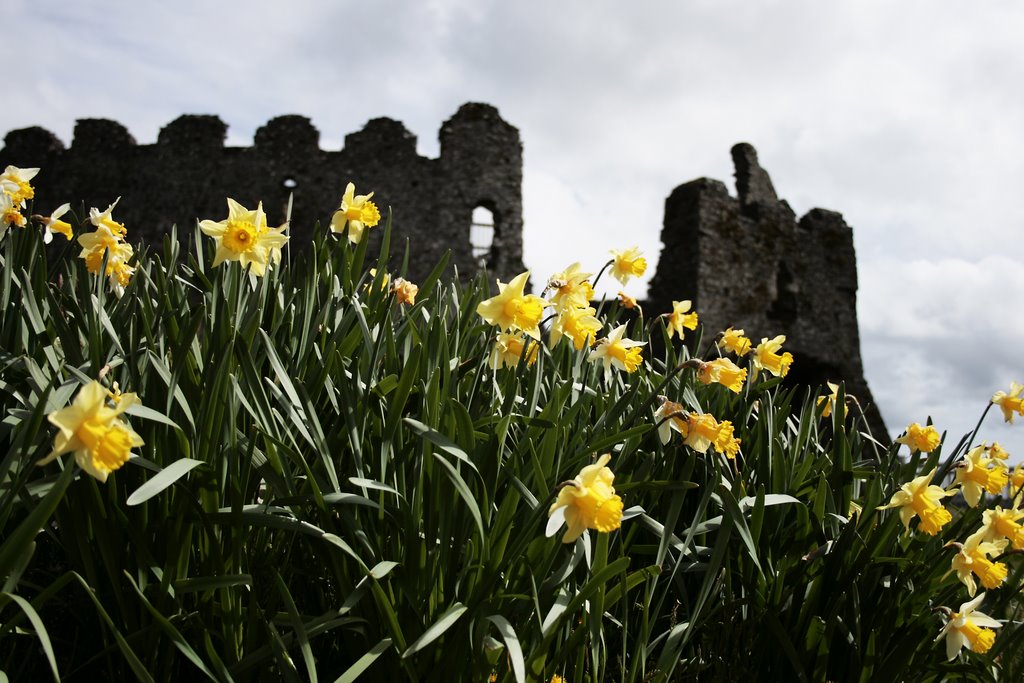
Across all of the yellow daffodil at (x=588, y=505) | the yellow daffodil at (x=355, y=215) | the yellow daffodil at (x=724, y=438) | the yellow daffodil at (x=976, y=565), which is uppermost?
the yellow daffodil at (x=355, y=215)

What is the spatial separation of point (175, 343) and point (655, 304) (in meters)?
12.9

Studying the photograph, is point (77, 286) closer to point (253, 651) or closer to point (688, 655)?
point (253, 651)

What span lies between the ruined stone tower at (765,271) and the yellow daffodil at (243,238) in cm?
1236

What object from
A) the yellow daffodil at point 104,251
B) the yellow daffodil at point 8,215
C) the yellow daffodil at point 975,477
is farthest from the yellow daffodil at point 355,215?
the yellow daffodil at point 975,477

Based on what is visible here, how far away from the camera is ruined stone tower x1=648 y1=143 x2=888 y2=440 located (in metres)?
14.1

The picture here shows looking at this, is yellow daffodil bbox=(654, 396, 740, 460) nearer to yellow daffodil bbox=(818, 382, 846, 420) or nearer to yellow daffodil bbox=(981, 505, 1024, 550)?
yellow daffodil bbox=(981, 505, 1024, 550)

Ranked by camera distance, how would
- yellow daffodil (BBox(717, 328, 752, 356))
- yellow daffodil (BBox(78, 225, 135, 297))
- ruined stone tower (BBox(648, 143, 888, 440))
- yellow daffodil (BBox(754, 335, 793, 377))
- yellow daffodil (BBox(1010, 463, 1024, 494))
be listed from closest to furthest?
yellow daffodil (BBox(78, 225, 135, 297)), yellow daffodil (BBox(1010, 463, 1024, 494)), yellow daffodil (BBox(754, 335, 793, 377)), yellow daffodil (BBox(717, 328, 752, 356)), ruined stone tower (BBox(648, 143, 888, 440))

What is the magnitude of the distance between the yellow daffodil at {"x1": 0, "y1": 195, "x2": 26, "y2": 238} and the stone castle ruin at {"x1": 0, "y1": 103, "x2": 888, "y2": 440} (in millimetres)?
10418

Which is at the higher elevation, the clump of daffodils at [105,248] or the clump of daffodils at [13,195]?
the clump of daffodils at [13,195]

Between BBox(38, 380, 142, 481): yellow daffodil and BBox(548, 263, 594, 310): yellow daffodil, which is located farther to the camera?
BBox(548, 263, 594, 310): yellow daffodil

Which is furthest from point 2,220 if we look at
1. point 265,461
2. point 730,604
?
point 730,604

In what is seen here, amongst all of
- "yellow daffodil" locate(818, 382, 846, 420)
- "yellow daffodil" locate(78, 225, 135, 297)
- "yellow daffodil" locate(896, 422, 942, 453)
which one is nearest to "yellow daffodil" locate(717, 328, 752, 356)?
"yellow daffodil" locate(818, 382, 846, 420)

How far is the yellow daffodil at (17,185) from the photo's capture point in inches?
81.0

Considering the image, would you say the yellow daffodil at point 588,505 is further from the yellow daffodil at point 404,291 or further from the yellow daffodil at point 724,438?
the yellow daffodil at point 404,291
